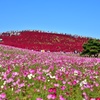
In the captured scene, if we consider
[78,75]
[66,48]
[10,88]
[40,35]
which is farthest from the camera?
[40,35]

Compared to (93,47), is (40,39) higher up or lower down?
higher up

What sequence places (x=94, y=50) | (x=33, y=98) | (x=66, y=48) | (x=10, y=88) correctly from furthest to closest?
1. (x=66, y=48)
2. (x=94, y=50)
3. (x=10, y=88)
4. (x=33, y=98)

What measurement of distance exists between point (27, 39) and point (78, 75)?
153 ft

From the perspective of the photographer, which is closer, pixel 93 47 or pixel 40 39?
pixel 93 47

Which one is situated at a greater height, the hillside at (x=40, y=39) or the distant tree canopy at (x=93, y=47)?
the hillside at (x=40, y=39)

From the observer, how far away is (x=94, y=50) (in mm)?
32750

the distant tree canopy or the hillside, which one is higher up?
the hillside

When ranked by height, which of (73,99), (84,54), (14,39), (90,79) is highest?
(14,39)

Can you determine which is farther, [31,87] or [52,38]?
[52,38]

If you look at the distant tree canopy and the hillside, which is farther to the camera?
the hillside

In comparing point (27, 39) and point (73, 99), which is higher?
point (27, 39)

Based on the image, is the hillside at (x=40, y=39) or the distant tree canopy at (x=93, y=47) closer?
the distant tree canopy at (x=93, y=47)

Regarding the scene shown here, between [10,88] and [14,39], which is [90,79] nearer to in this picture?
[10,88]

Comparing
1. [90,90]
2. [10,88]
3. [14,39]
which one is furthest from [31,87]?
[14,39]
